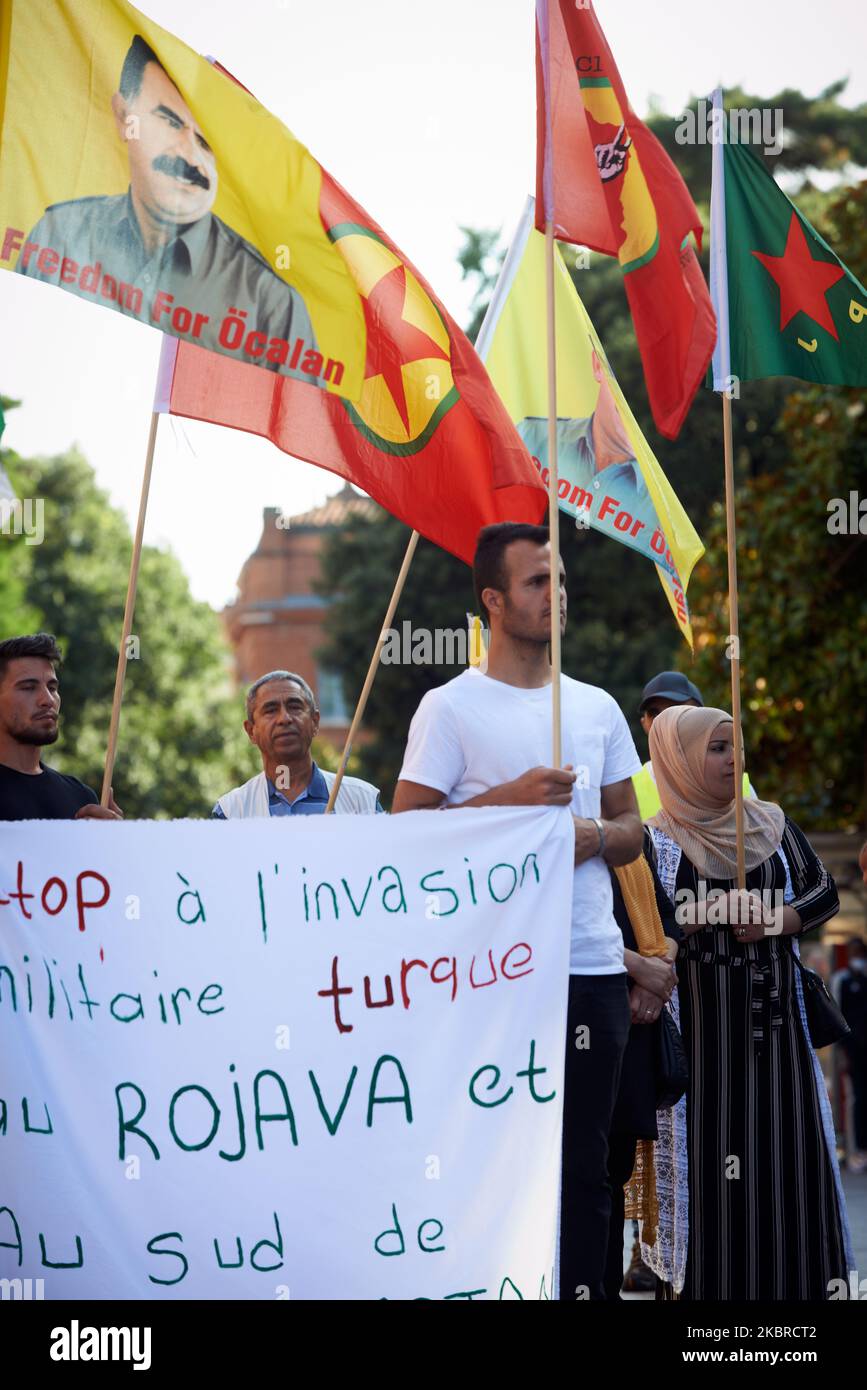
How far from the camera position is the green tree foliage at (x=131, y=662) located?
129 feet

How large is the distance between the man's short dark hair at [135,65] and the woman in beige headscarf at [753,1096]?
2660 millimetres

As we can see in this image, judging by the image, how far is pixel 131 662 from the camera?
1571 inches

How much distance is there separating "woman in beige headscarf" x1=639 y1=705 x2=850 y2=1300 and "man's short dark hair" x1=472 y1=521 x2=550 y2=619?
1.27 metres

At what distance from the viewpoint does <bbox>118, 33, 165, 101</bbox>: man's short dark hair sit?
514 centimetres

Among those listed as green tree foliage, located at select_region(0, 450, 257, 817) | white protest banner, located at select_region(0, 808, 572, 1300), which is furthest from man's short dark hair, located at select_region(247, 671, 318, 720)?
green tree foliage, located at select_region(0, 450, 257, 817)

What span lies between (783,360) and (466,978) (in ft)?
10.1

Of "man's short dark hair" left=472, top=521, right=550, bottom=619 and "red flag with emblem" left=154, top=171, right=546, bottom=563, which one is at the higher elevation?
"red flag with emblem" left=154, top=171, right=546, bottom=563

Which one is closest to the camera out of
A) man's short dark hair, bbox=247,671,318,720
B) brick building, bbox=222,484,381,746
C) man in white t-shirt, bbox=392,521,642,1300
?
man in white t-shirt, bbox=392,521,642,1300

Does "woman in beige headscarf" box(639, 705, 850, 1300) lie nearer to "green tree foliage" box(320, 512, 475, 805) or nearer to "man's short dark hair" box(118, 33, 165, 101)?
"man's short dark hair" box(118, 33, 165, 101)

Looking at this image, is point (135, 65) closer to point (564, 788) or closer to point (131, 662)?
point (564, 788)

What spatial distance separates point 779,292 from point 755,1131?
2951mm

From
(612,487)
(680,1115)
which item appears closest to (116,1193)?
(680,1115)

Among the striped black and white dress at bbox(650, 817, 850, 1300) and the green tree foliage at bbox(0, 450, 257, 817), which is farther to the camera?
the green tree foliage at bbox(0, 450, 257, 817)
